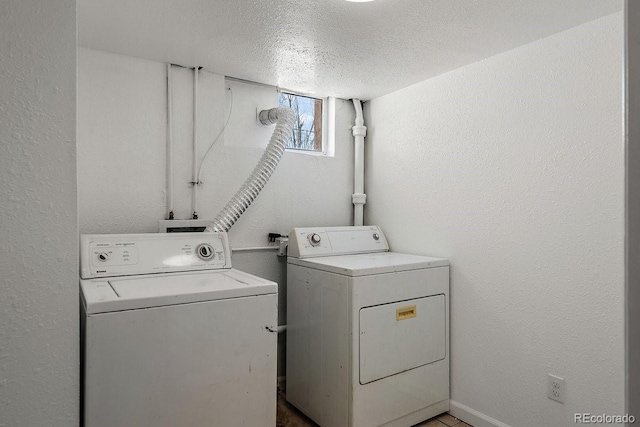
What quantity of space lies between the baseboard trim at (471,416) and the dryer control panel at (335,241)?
1.07 meters

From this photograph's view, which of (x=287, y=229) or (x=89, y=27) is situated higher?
(x=89, y=27)

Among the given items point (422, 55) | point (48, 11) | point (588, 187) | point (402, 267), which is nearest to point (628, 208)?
point (48, 11)

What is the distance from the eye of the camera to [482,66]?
7.02 feet

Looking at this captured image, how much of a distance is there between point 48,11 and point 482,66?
2.02m

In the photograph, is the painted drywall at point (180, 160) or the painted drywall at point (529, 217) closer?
the painted drywall at point (529, 217)

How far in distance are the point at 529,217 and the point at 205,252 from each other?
1678 millimetres

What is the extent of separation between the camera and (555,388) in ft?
5.93

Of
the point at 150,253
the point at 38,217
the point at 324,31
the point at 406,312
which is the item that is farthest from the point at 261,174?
the point at 38,217

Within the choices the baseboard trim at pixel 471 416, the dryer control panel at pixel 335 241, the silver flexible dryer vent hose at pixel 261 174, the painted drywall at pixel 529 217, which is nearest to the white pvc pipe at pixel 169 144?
the silver flexible dryer vent hose at pixel 261 174

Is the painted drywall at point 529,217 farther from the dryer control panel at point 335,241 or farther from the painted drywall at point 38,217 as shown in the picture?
the painted drywall at point 38,217

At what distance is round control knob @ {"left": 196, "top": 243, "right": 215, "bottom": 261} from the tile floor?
3.43 ft

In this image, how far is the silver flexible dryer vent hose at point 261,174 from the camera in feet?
7.23

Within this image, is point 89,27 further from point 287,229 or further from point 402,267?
point 402,267

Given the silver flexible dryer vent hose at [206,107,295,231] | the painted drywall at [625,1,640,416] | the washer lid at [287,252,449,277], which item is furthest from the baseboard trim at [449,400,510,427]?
the painted drywall at [625,1,640,416]
